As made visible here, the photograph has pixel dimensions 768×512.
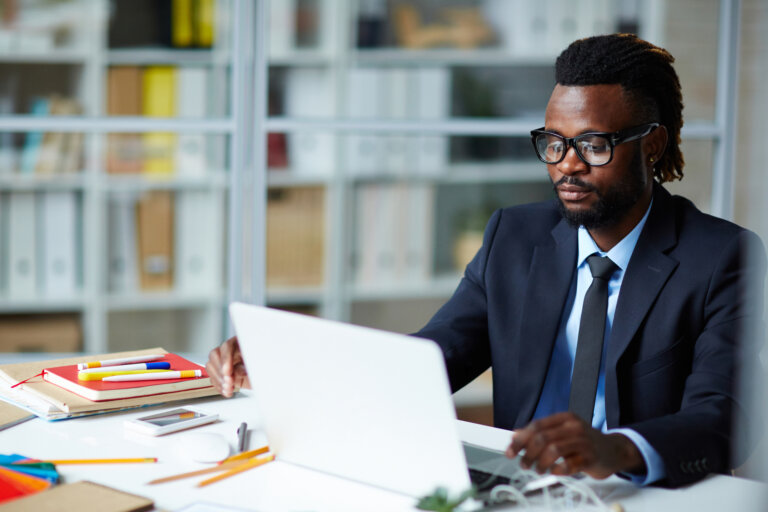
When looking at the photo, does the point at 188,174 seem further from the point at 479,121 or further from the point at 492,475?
the point at 492,475

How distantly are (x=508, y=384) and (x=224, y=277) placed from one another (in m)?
1.80

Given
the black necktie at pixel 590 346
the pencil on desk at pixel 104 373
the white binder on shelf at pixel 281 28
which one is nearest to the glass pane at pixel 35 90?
the white binder on shelf at pixel 281 28

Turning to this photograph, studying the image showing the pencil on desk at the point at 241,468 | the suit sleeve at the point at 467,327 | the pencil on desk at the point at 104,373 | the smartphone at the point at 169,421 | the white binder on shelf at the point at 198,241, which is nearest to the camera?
the pencil on desk at the point at 241,468

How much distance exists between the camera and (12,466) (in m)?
1.19

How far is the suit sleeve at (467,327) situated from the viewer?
175 centimetres

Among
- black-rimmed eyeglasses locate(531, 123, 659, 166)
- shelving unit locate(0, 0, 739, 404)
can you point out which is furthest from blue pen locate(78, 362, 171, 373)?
shelving unit locate(0, 0, 739, 404)

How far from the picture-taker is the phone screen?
140 cm

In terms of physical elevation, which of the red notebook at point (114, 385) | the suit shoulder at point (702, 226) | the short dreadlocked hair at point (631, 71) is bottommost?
the red notebook at point (114, 385)

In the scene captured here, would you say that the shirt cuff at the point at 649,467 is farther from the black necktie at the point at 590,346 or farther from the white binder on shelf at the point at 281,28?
the white binder on shelf at the point at 281,28

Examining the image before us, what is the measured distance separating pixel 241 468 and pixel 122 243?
2.16 m

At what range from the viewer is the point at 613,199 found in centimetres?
161

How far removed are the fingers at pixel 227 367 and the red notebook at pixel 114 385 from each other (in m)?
0.09

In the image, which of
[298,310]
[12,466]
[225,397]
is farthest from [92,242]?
[12,466]

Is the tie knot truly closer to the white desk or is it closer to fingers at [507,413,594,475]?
the white desk
